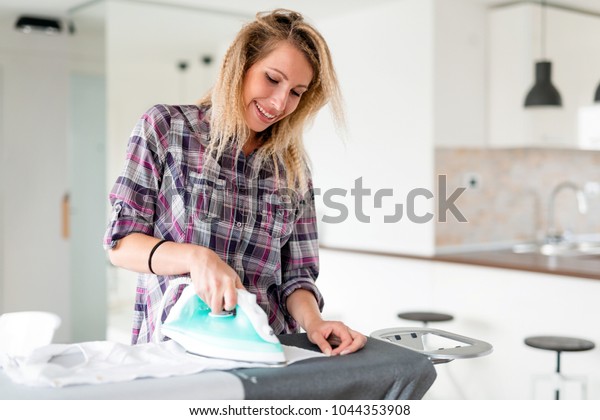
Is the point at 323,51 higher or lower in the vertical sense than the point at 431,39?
lower

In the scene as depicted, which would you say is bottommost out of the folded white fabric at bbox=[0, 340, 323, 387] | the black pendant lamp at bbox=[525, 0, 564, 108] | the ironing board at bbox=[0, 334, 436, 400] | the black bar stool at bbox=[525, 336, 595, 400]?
the black bar stool at bbox=[525, 336, 595, 400]

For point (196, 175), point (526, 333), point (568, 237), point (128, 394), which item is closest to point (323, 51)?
point (196, 175)

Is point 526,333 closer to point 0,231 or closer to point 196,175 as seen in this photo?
point 196,175

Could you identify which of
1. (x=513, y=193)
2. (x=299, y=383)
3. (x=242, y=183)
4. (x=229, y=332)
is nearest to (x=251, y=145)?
(x=242, y=183)

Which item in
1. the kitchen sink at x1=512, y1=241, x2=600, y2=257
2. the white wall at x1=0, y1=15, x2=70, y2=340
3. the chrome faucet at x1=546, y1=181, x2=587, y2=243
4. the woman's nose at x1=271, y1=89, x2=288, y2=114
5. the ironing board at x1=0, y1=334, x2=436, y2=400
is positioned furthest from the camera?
the white wall at x1=0, y1=15, x2=70, y2=340

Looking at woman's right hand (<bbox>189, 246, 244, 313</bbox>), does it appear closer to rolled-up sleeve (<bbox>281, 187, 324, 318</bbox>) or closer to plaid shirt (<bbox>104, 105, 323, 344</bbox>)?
plaid shirt (<bbox>104, 105, 323, 344</bbox>)

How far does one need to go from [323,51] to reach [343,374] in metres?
0.68

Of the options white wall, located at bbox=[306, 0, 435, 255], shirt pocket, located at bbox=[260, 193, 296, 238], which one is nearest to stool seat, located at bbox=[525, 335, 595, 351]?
white wall, located at bbox=[306, 0, 435, 255]

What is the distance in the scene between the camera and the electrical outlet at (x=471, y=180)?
4070mm

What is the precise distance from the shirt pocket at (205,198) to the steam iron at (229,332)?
24 cm

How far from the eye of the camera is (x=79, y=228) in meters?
4.72

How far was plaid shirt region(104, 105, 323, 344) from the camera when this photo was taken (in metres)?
1.50

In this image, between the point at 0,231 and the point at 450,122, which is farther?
the point at 0,231
